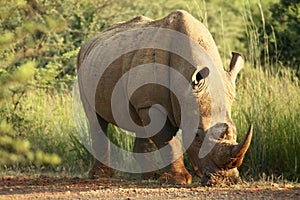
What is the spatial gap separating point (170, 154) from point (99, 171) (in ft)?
5.63

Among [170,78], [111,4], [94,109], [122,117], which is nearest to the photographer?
[170,78]

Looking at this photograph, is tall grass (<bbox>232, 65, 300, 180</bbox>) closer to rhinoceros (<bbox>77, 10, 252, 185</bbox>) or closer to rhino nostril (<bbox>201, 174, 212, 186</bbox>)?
rhinoceros (<bbox>77, 10, 252, 185</bbox>)

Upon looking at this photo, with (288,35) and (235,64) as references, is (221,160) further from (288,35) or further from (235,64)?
(288,35)

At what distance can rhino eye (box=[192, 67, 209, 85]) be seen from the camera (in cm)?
694

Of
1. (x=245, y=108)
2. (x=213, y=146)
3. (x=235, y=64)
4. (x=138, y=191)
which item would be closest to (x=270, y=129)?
(x=245, y=108)

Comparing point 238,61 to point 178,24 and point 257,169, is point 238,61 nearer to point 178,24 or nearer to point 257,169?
point 178,24

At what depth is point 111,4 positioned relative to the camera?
18812 mm

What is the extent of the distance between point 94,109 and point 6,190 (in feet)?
6.55

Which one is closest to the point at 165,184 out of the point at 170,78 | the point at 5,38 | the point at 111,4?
the point at 170,78

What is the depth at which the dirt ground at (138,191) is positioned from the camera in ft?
21.5

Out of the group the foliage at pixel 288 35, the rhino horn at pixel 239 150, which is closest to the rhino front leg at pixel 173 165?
the rhino horn at pixel 239 150

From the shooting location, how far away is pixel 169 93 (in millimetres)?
7492

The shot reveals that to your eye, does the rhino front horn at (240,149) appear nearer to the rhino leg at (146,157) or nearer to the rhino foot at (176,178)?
the rhino foot at (176,178)

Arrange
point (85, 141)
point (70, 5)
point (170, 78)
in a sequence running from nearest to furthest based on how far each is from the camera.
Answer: point (170, 78), point (85, 141), point (70, 5)
